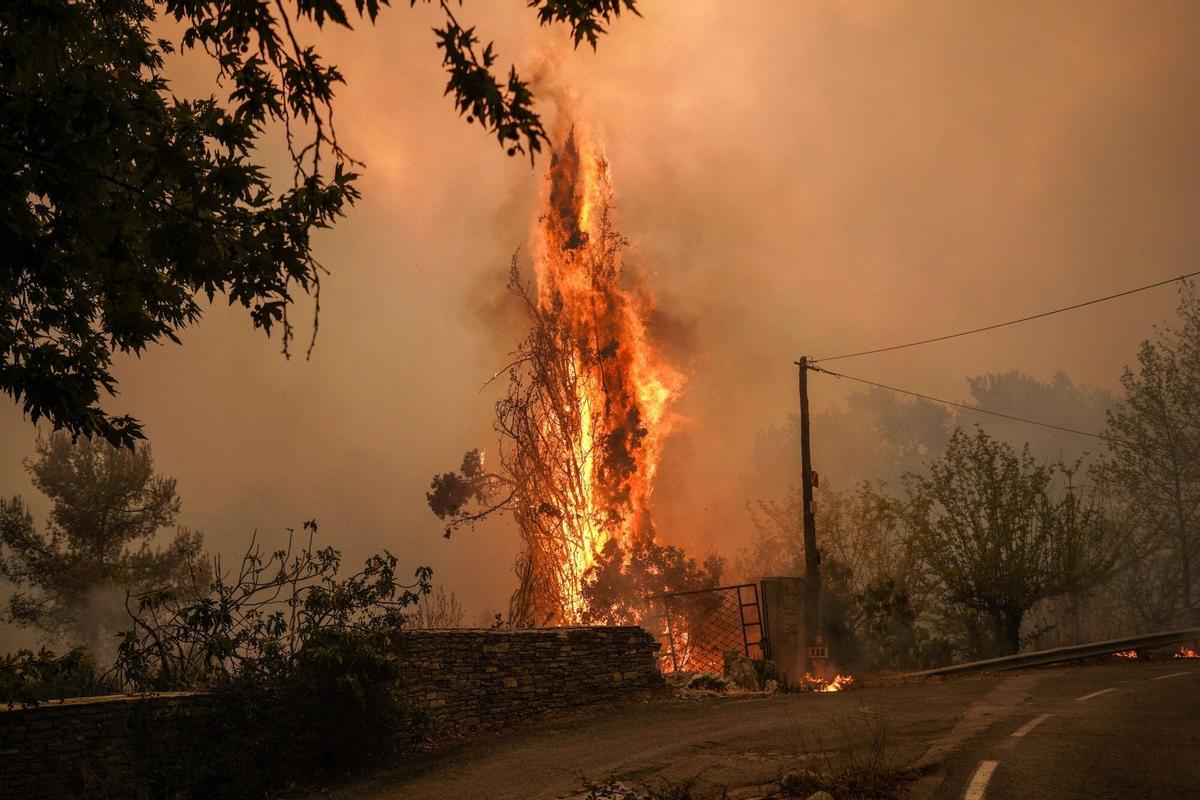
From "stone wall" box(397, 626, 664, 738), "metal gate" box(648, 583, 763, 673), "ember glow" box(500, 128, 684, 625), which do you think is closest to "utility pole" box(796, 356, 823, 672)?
"metal gate" box(648, 583, 763, 673)

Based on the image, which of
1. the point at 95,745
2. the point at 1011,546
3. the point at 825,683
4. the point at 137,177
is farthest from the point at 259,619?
the point at 1011,546

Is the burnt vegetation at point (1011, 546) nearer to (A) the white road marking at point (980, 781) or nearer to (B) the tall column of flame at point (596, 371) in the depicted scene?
(B) the tall column of flame at point (596, 371)

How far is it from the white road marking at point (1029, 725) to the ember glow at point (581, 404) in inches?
557

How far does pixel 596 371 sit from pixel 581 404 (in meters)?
1.23

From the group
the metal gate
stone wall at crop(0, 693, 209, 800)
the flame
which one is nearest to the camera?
stone wall at crop(0, 693, 209, 800)

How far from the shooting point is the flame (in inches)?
750

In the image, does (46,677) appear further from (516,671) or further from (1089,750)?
(1089,750)

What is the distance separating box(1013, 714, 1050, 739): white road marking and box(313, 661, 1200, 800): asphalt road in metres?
0.02

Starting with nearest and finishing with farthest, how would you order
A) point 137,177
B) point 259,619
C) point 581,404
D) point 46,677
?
point 137,177 < point 46,677 < point 259,619 < point 581,404

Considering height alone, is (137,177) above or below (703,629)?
above

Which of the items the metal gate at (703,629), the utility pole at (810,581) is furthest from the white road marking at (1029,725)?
the metal gate at (703,629)

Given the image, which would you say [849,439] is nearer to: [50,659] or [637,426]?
[637,426]

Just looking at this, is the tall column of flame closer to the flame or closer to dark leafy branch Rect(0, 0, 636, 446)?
the flame

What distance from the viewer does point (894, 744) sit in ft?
32.7
